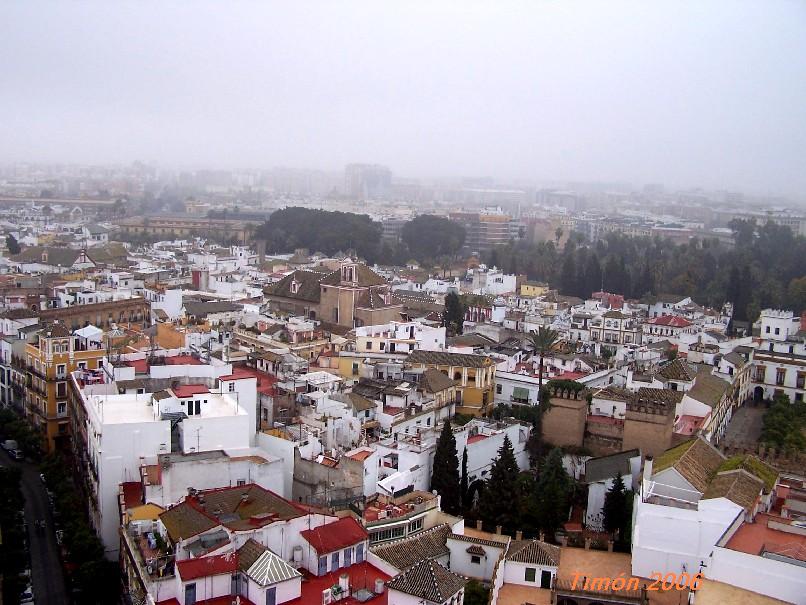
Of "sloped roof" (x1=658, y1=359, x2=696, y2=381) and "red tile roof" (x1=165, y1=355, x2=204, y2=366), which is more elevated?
"red tile roof" (x1=165, y1=355, x2=204, y2=366)

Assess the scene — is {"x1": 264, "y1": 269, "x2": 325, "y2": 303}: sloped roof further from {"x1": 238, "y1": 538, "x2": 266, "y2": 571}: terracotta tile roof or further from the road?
{"x1": 238, "y1": 538, "x2": 266, "y2": 571}: terracotta tile roof

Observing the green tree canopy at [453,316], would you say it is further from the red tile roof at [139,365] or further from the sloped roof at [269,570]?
the sloped roof at [269,570]

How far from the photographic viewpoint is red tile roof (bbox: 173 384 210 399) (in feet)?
34.5

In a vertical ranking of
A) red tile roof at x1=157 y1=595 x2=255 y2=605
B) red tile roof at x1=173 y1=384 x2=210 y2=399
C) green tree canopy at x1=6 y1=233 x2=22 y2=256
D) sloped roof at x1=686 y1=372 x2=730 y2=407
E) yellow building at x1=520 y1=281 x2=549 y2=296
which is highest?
red tile roof at x1=173 y1=384 x2=210 y2=399

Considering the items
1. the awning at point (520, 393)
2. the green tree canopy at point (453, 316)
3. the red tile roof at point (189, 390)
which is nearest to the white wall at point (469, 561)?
the red tile roof at point (189, 390)

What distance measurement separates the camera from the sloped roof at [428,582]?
7.17m

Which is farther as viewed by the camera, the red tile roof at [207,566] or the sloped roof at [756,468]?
the sloped roof at [756,468]

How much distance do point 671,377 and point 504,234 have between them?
3668 centimetres

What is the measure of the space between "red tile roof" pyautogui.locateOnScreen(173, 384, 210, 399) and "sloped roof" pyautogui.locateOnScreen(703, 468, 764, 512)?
5.93 meters

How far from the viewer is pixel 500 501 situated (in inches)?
388

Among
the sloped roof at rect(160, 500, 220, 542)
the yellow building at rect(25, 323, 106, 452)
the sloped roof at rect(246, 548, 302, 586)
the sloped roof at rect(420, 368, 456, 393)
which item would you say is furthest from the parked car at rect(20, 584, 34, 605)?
the sloped roof at rect(420, 368, 456, 393)

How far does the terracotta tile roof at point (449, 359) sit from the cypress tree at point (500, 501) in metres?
3.64

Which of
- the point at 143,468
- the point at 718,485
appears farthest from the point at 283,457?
the point at 718,485

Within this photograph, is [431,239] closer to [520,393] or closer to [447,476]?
[520,393]
